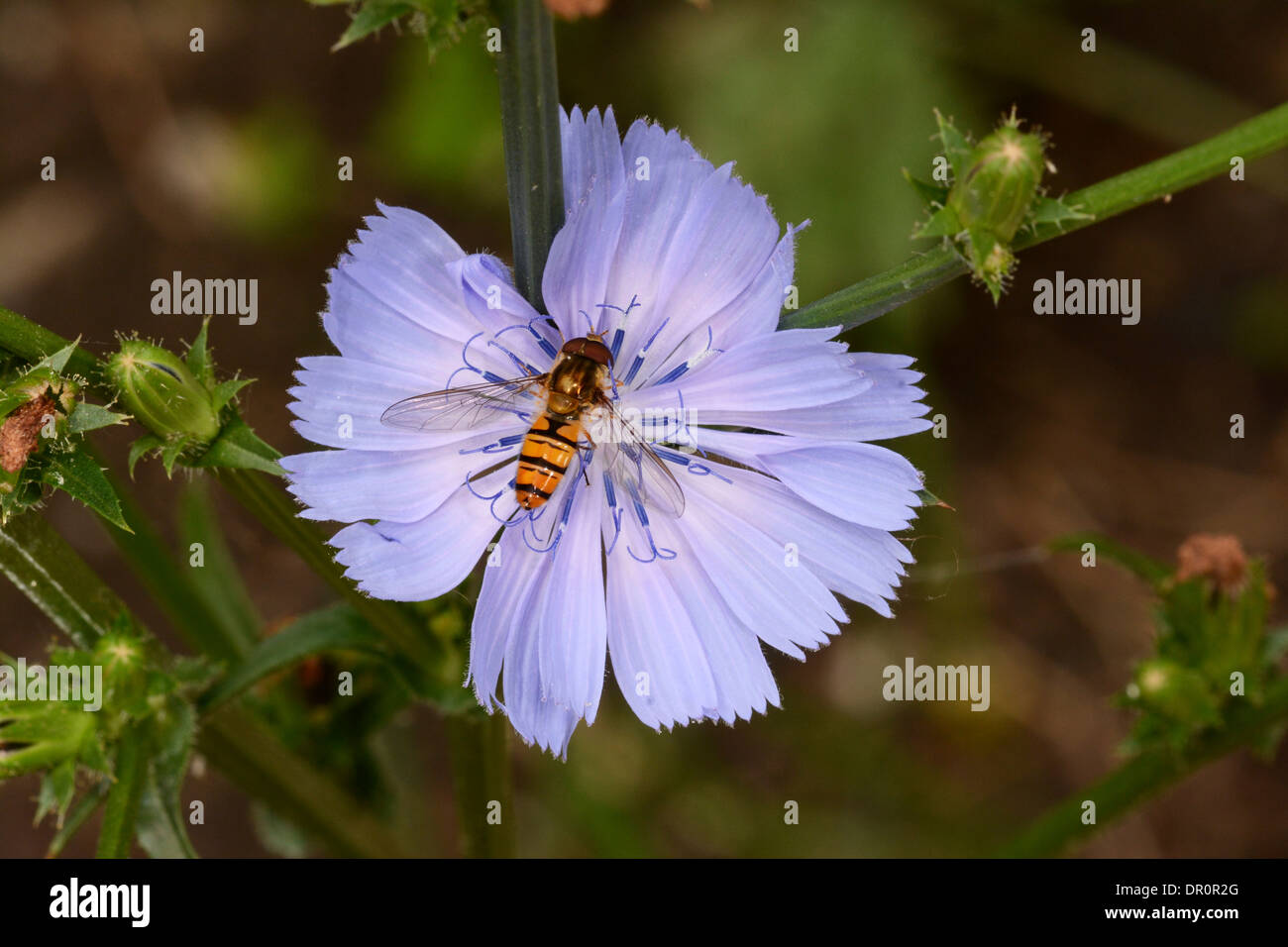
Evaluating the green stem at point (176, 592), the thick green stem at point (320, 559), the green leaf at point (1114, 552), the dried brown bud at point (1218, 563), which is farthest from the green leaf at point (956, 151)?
the green stem at point (176, 592)

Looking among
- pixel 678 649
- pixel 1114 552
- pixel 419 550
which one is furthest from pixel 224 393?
pixel 1114 552

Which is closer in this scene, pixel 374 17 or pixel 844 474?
pixel 374 17

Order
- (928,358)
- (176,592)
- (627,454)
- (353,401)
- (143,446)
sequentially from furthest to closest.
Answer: (928,358), (176,592), (627,454), (353,401), (143,446)

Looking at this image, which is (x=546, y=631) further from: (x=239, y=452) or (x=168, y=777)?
(x=168, y=777)

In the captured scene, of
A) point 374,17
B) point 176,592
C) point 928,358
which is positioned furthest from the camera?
point 928,358

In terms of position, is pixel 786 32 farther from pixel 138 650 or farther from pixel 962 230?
pixel 138 650

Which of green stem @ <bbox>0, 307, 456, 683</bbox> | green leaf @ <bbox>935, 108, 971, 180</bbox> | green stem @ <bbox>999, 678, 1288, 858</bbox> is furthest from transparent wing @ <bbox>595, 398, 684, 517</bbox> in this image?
green stem @ <bbox>999, 678, 1288, 858</bbox>

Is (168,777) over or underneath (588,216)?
underneath
